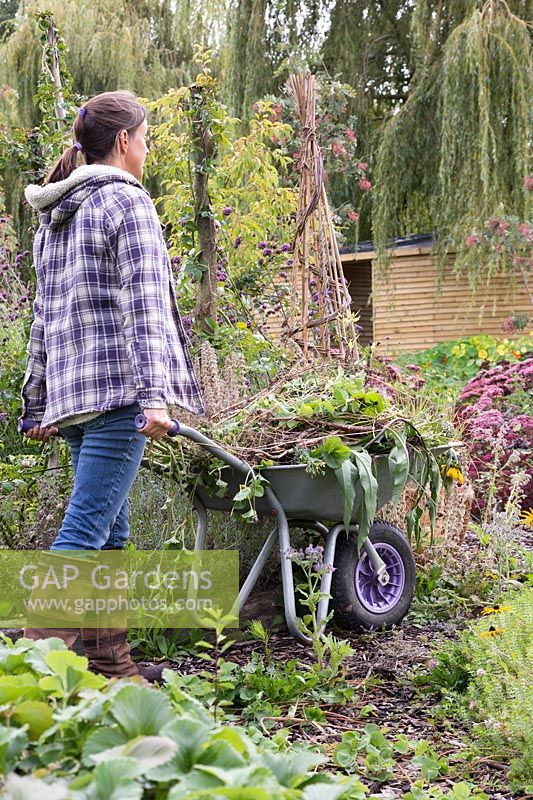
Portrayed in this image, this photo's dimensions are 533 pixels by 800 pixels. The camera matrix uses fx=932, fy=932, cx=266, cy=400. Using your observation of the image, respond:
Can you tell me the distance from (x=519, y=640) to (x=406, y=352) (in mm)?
8084

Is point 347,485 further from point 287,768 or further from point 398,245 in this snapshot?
point 398,245

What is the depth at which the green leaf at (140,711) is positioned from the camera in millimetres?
971

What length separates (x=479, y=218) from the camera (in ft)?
28.8

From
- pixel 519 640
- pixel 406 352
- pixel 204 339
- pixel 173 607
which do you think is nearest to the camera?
pixel 519 640

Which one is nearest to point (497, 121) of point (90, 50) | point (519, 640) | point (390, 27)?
point (390, 27)

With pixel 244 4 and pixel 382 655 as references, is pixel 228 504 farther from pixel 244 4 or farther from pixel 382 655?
pixel 244 4

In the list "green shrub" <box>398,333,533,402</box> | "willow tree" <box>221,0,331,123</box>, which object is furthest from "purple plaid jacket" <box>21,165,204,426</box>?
"willow tree" <box>221,0,331,123</box>

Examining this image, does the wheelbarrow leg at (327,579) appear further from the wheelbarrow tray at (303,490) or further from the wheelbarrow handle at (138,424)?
the wheelbarrow handle at (138,424)

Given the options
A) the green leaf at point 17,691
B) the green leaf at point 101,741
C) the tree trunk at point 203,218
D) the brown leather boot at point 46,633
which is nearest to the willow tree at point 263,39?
the tree trunk at point 203,218

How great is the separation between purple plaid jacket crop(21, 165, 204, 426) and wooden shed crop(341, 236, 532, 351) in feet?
26.3

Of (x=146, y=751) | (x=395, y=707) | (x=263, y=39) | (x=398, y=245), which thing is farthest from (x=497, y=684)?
(x=263, y=39)

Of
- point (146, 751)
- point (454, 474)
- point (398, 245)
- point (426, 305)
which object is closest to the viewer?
point (146, 751)

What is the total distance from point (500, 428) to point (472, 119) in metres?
5.09

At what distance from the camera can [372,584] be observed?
3164mm
